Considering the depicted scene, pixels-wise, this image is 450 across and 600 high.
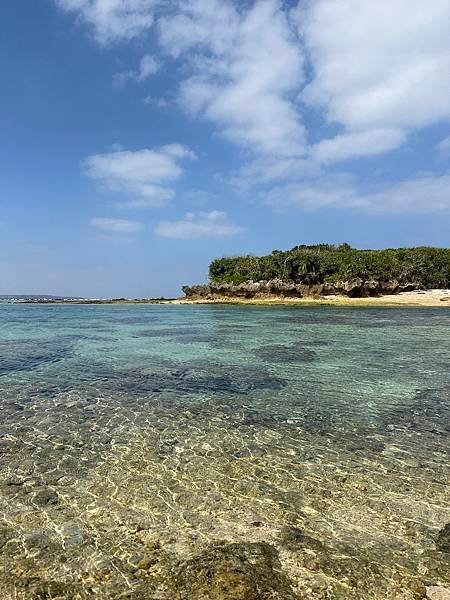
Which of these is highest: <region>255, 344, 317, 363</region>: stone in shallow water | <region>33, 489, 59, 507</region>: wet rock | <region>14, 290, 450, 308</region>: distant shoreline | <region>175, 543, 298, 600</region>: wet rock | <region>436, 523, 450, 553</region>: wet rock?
<region>14, 290, 450, 308</region>: distant shoreline

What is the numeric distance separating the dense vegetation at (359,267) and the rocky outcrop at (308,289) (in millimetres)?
2936

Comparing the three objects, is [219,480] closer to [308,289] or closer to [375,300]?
[375,300]

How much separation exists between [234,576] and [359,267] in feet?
301

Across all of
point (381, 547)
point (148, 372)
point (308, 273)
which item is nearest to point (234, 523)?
point (381, 547)

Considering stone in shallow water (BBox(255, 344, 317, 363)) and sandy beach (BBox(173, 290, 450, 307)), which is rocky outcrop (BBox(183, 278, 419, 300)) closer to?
sandy beach (BBox(173, 290, 450, 307))

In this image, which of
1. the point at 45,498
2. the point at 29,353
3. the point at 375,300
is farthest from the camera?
the point at 375,300

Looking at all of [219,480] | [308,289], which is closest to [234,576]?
[219,480]

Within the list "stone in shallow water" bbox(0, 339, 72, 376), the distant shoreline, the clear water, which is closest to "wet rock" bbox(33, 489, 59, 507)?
the clear water

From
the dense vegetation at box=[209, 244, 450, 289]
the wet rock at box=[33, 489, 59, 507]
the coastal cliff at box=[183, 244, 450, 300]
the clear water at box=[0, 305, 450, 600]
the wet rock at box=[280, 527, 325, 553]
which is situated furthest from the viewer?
the dense vegetation at box=[209, 244, 450, 289]

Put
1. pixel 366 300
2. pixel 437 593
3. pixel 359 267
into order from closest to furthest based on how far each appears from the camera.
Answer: pixel 437 593 → pixel 366 300 → pixel 359 267

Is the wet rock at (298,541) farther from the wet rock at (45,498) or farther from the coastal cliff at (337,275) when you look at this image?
the coastal cliff at (337,275)

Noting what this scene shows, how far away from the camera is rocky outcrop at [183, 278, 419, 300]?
83875mm

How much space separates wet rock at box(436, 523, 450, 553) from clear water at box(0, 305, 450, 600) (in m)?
0.04

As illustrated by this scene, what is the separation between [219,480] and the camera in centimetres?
713
